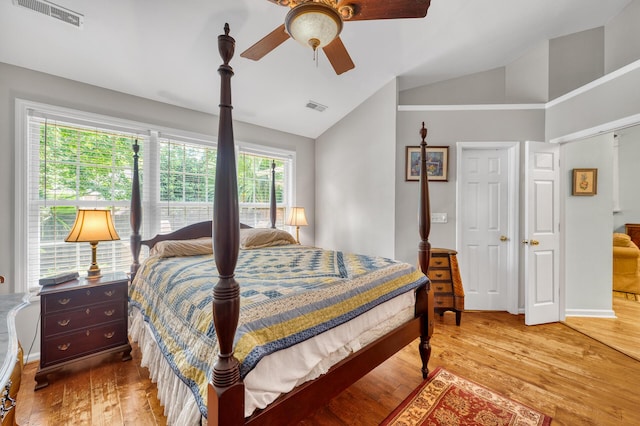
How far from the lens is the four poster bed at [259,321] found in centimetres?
99

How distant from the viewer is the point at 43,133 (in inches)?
96.0

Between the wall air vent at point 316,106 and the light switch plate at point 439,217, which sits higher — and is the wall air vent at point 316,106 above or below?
above

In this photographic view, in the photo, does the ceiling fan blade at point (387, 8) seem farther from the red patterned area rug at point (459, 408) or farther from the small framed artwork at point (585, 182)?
the small framed artwork at point (585, 182)

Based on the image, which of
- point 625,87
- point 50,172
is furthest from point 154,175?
point 625,87

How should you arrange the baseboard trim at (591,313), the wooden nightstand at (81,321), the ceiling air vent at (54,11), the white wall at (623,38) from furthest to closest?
the baseboard trim at (591,313)
the white wall at (623,38)
the wooden nightstand at (81,321)
the ceiling air vent at (54,11)

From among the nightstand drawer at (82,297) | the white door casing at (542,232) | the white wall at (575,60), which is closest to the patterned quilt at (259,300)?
the nightstand drawer at (82,297)

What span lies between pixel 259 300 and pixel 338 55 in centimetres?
177

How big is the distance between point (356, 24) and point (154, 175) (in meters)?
2.65

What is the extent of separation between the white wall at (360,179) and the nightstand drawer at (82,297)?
2.80 metres

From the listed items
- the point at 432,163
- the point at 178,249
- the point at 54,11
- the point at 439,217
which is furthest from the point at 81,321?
the point at 432,163

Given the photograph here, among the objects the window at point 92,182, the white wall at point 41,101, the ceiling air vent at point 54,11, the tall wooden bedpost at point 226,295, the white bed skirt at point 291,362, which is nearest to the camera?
the tall wooden bedpost at point 226,295

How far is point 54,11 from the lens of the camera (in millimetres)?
1879

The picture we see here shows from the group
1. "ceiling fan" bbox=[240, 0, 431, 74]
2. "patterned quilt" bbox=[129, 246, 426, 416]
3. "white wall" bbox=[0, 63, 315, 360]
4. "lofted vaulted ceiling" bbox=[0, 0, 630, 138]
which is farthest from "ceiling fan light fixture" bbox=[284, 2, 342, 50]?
"white wall" bbox=[0, 63, 315, 360]

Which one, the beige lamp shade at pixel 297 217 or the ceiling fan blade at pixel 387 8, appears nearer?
the ceiling fan blade at pixel 387 8
